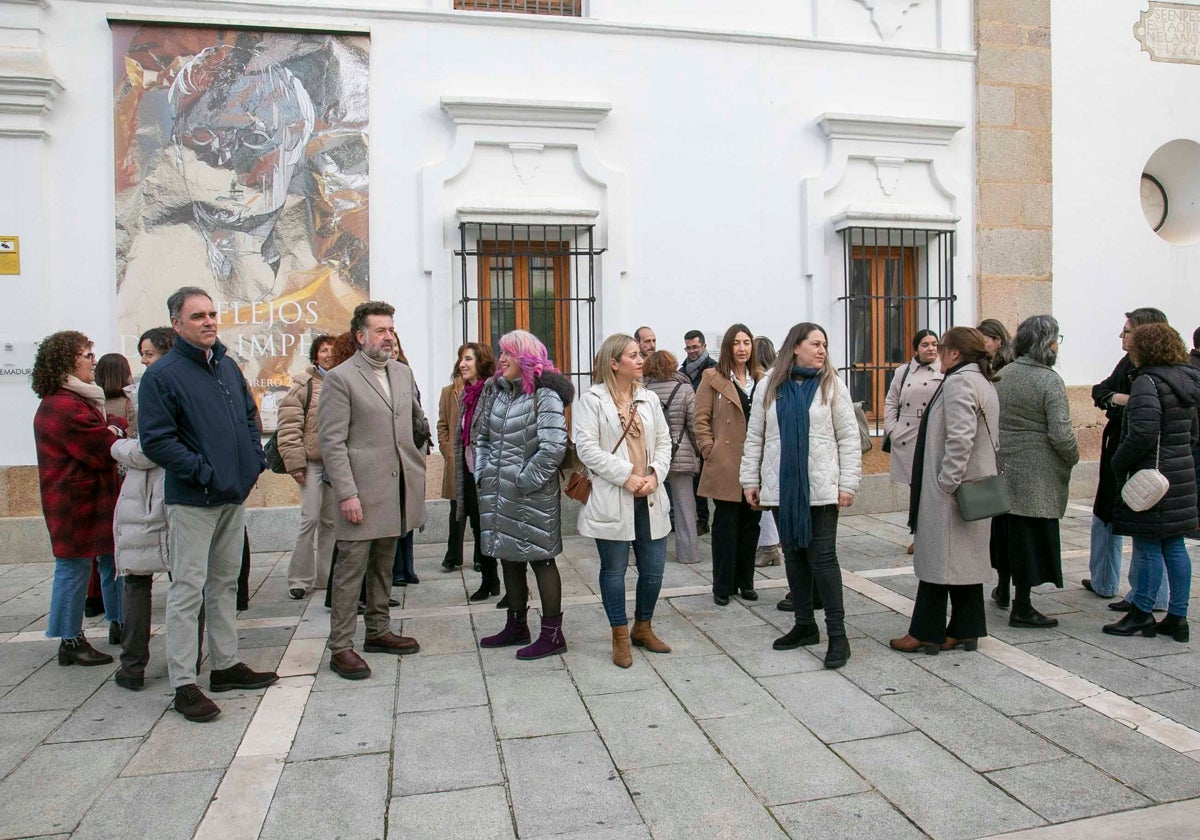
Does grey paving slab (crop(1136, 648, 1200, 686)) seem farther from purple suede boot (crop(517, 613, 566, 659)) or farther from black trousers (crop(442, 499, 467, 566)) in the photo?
black trousers (crop(442, 499, 467, 566))

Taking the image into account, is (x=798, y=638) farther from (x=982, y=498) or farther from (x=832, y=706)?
(x=982, y=498)

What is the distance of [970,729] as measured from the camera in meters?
3.79

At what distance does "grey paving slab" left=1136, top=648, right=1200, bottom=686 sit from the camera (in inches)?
171

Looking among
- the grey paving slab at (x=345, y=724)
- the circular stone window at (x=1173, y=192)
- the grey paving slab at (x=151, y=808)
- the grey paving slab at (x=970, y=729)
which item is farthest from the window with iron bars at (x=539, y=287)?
the circular stone window at (x=1173, y=192)

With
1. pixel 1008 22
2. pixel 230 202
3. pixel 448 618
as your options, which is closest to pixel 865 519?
pixel 448 618

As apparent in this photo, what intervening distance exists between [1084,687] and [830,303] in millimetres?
5284

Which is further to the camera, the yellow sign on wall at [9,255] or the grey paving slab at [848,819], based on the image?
the yellow sign on wall at [9,255]

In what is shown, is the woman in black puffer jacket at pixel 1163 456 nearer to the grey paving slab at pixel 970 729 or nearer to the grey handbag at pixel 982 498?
the grey handbag at pixel 982 498

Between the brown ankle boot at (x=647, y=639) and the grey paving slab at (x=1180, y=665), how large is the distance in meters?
2.40

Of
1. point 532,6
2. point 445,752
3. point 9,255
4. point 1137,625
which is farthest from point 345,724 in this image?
point 532,6

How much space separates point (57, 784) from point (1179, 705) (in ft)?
15.2

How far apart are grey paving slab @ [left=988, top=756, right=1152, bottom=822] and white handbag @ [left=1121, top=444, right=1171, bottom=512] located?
73.8 inches

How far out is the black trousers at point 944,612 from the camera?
15.5 ft

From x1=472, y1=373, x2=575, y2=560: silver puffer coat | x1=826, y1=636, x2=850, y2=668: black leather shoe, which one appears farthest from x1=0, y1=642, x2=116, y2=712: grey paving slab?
x1=826, y1=636, x2=850, y2=668: black leather shoe
